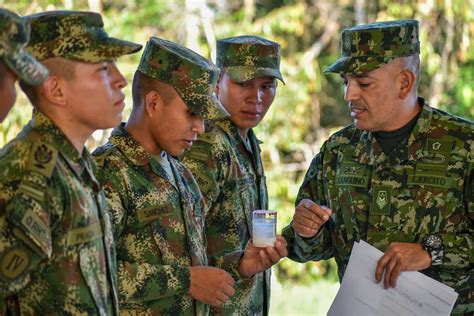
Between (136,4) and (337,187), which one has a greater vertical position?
(136,4)

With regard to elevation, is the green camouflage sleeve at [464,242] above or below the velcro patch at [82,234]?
below

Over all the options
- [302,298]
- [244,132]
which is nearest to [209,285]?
[244,132]

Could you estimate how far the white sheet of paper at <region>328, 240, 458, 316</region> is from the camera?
3104 millimetres

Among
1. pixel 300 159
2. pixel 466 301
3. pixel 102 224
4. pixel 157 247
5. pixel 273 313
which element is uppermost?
pixel 102 224

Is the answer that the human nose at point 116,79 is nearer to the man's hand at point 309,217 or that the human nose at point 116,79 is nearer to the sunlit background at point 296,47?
the man's hand at point 309,217

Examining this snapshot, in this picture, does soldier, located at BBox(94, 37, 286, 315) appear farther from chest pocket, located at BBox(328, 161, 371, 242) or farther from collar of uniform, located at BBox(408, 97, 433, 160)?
collar of uniform, located at BBox(408, 97, 433, 160)

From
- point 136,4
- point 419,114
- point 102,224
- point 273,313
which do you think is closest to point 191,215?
point 102,224

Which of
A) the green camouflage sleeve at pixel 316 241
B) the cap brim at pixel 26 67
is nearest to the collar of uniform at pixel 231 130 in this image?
the green camouflage sleeve at pixel 316 241

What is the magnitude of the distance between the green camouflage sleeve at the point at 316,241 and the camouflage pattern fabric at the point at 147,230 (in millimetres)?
567

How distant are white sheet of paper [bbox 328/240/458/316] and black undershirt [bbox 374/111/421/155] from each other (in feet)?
1.24

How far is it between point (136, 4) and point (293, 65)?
1.52 metres

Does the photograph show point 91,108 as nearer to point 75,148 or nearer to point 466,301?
point 75,148

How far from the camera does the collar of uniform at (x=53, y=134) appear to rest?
2.39m

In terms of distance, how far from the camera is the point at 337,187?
3430 millimetres
